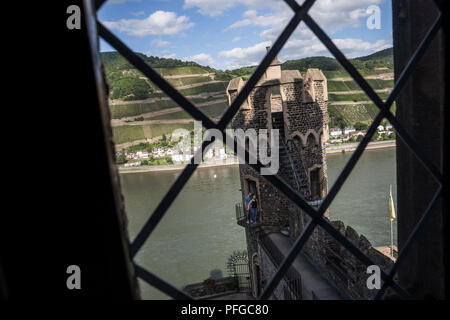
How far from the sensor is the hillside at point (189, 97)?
50.5m

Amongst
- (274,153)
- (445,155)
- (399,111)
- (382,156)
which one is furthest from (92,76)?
(382,156)

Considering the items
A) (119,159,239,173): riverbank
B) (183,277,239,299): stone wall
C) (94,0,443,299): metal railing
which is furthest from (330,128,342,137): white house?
(94,0,443,299): metal railing

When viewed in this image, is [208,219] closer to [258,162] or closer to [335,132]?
[258,162]

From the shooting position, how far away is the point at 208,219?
18734 millimetres

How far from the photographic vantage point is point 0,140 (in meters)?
0.55

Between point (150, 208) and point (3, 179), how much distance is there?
71.9 ft

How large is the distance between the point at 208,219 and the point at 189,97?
1504 inches

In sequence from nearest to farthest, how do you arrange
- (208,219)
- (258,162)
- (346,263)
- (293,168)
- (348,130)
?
(258,162)
(346,263)
(293,168)
(208,219)
(348,130)

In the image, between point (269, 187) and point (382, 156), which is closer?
point (269, 187)

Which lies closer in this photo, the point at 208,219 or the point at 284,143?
the point at 284,143

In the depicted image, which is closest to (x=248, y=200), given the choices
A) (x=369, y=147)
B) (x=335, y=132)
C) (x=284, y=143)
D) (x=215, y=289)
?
(x=284, y=143)

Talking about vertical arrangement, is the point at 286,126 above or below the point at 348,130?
above
